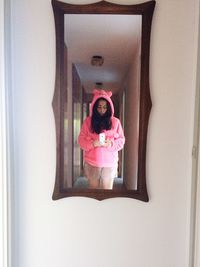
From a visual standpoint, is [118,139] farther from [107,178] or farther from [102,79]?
[102,79]

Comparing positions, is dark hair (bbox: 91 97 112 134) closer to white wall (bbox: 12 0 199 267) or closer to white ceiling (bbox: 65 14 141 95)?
white ceiling (bbox: 65 14 141 95)

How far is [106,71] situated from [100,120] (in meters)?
0.25

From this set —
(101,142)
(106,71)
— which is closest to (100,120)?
(101,142)

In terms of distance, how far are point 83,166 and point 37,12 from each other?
808 mm

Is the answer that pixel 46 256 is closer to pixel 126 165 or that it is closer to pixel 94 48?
pixel 126 165

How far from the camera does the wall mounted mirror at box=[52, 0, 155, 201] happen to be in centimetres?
121

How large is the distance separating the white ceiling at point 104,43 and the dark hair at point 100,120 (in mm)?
109

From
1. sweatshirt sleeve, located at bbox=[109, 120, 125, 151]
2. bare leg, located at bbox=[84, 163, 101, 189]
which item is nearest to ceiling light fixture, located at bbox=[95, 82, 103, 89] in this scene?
sweatshirt sleeve, located at bbox=[109, 120, 125, 151]

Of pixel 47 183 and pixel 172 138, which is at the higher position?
pixel 172 138

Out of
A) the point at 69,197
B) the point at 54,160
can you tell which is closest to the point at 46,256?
the point at 69,197

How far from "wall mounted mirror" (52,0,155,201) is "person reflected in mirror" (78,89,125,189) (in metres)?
0.03

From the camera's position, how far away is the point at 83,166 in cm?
127

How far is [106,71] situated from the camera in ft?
4.10

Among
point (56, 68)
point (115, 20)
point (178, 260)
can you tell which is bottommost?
point (178, 260)
